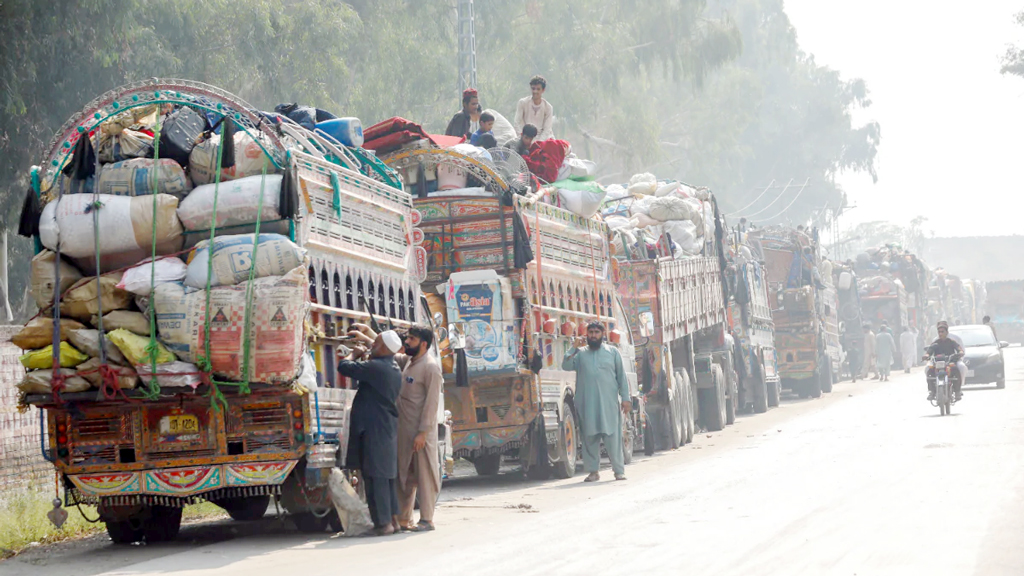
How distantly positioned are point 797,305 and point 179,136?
A: 23.9m

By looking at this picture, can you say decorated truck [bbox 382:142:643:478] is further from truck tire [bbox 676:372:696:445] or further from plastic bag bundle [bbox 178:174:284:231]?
truck tire [bbox 676:372:696:445]

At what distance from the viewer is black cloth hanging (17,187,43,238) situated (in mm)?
9594

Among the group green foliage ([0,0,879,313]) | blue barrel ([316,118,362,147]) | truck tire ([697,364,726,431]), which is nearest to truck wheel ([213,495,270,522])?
blue barrel ([316,118,362,147])

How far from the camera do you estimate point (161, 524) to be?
34.4 feet

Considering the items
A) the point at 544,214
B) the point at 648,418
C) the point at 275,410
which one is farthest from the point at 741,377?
the point at 275,410

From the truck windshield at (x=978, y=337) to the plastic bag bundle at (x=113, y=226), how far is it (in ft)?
84.4

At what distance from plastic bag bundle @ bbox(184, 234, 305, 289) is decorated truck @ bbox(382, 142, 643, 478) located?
4652 millimetres

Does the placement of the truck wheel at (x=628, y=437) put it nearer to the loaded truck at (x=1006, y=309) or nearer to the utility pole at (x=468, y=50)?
the utility pole at (x=468, y=50)

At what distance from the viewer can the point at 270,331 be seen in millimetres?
9031

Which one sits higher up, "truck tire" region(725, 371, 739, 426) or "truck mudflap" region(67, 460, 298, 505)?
"truck tire" region(725, 371, 739, 426)

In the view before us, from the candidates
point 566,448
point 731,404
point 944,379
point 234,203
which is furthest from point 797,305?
point 234,203

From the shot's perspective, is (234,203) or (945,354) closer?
(234,203)

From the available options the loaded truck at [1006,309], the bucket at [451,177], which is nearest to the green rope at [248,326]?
the bucket at [451,177]

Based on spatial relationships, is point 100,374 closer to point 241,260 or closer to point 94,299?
point 94,299
